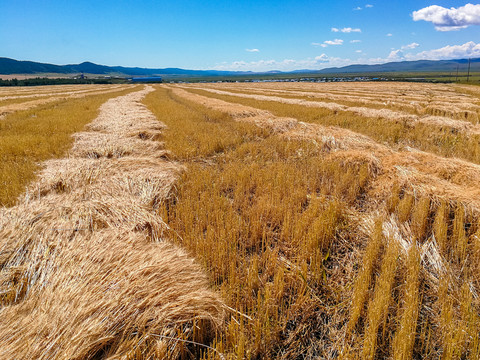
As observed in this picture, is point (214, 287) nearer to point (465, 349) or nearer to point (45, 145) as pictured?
point (465, 349)

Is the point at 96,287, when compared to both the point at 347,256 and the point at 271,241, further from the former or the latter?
the point at 347,256

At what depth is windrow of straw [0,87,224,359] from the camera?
1771 mm

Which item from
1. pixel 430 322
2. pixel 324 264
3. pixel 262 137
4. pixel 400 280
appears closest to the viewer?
pixel 430 322

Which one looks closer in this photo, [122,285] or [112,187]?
[122,285]

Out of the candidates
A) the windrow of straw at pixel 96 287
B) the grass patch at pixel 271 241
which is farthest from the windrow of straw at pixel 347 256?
the windrow of straw at pixel 96 287

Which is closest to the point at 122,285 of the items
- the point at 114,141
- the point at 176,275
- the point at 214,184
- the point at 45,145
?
the point at 176,275

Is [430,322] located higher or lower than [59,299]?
lower

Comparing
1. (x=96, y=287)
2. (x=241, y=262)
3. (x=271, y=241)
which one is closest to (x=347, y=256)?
(x=271, y=241)

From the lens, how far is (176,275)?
232 centimetres

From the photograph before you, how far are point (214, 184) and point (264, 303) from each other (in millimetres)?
3091

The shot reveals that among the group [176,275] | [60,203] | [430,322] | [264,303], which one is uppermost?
[60,203]

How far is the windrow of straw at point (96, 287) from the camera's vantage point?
1.77 metres

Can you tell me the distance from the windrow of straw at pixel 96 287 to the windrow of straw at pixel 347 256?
383 mm

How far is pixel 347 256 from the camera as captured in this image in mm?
3137
